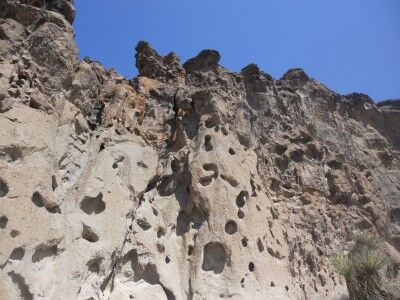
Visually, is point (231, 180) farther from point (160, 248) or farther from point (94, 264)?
point (94, 264)

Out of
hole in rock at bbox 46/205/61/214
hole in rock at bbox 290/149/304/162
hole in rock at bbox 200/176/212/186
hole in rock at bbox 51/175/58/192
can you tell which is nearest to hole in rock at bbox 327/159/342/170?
hole in rock at bbox 290/149/304/162

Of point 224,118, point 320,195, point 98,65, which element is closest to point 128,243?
point 224,118

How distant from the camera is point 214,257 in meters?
11.5

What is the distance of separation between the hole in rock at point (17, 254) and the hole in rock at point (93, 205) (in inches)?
82.1

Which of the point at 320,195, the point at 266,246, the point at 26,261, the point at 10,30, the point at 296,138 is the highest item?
the point at 296,138

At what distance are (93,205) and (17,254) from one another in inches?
96.4

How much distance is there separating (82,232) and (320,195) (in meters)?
9.13

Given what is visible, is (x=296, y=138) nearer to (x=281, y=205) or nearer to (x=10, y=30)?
(x=281, y=205)

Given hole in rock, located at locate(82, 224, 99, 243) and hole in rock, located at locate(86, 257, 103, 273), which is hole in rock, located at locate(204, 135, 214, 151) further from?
hole in rock, located at locate(86, 257, 103, 273)

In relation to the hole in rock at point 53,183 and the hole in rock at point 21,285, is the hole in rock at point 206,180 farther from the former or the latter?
the hole in rock at point 21,285

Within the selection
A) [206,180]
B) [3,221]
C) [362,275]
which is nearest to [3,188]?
[3,221]

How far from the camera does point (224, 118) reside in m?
14.3

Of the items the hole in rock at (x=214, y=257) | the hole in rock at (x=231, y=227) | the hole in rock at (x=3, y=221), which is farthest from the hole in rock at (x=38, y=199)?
the hole in rock at (x=231, y=227)

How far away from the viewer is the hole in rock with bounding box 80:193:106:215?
10484mm
